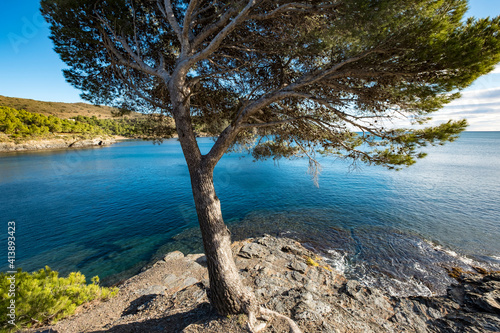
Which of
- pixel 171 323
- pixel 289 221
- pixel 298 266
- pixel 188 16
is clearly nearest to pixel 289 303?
pixel 171 323

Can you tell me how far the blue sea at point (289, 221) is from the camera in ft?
30.6

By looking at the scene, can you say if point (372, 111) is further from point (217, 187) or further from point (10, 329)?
point (217, 187)

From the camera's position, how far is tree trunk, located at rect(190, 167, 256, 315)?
12.2ft

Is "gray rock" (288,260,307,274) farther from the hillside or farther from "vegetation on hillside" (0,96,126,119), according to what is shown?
the hillside

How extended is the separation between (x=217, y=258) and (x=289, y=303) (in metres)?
2.33

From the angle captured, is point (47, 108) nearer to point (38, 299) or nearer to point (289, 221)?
point (289, 221)

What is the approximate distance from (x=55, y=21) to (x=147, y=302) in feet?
27.7

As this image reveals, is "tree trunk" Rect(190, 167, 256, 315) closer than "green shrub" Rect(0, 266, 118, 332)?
Yes

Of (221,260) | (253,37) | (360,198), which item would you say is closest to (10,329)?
(221,260)

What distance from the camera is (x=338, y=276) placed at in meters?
7.55

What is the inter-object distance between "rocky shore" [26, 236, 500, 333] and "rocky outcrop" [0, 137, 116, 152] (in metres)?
86.9

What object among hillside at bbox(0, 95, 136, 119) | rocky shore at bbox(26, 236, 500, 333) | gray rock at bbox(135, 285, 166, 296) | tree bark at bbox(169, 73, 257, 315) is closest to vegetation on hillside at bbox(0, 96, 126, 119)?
hillside at bbox(0, 95, 136, 119)

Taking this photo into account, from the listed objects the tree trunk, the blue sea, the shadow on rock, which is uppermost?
the tree trunk

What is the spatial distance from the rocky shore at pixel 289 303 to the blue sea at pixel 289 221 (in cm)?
127
